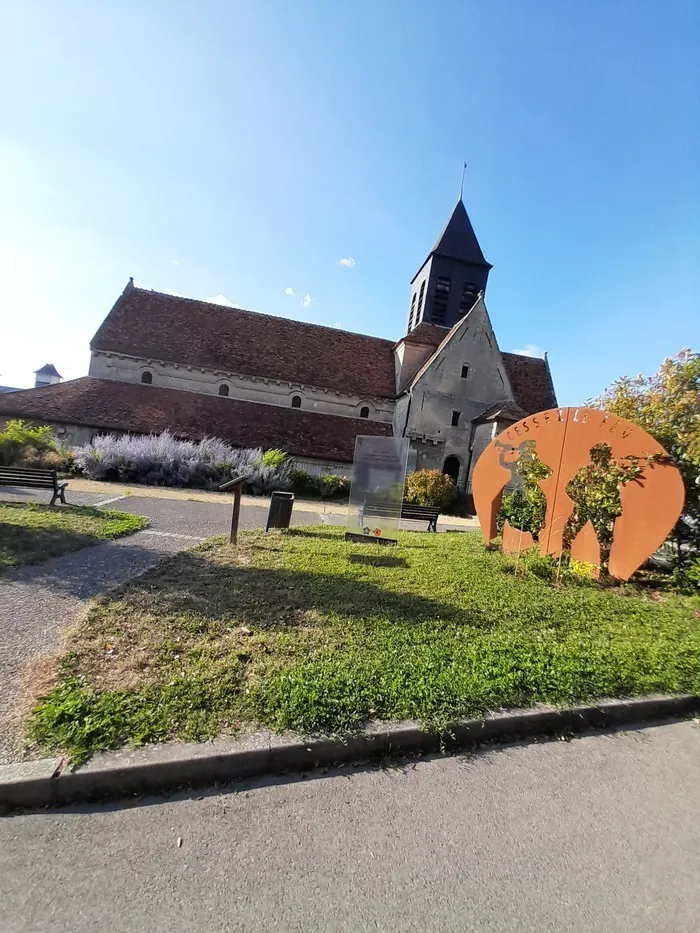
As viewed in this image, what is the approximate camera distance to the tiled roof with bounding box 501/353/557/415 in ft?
89.8

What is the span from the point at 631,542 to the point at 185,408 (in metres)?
19.9

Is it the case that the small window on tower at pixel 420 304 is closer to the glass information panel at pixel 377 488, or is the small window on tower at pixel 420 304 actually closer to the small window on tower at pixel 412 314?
the small window on tower at pixel 412 314

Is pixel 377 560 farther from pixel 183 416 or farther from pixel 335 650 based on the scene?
pixel 183 416

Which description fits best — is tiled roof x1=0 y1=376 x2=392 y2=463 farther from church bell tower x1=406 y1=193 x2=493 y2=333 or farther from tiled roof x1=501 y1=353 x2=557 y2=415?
church bell tower x1=406 y1=193 x2=493 y2=333

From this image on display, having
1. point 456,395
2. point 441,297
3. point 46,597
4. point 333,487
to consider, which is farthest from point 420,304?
point 46,597

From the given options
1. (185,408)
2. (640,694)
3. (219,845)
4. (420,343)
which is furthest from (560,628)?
(420,343)

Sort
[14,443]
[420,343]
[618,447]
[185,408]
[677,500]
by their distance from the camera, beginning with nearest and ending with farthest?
[677,500] → [618,447] → [14,443] → [185,408] → [420,343]

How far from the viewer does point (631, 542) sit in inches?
261

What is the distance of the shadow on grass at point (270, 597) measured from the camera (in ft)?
14.6

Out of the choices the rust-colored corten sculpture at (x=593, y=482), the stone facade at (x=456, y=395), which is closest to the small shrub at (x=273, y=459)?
the stone facade at (x=456, y=395)

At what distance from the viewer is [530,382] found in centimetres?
2855

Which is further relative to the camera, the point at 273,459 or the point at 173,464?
the point at 273,459

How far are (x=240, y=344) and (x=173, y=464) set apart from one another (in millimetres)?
10947

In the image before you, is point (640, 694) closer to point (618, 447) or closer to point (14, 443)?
point (618, 447)
